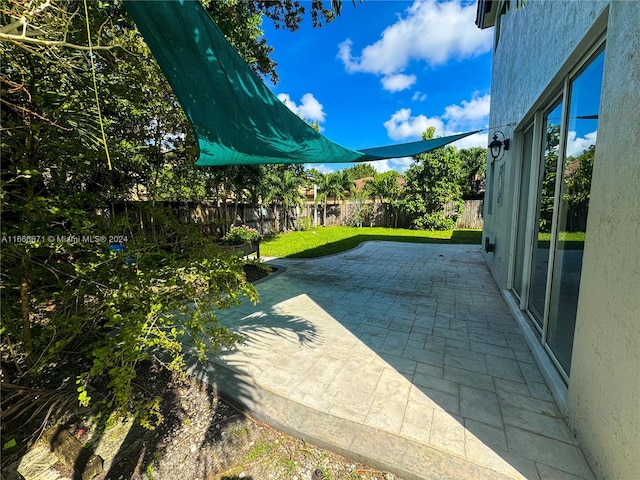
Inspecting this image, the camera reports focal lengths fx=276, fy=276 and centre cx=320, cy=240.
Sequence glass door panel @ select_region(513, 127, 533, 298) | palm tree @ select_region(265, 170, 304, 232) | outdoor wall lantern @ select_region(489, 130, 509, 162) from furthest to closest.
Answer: palm tree @ select_region(265, 170, 304, 232), outdoor wall lantern @ select_region(489, 130, 509, 162), glass door panel @ select_region(513, 127, 533, 298)

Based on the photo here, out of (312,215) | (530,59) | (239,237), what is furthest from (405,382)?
(312,215)

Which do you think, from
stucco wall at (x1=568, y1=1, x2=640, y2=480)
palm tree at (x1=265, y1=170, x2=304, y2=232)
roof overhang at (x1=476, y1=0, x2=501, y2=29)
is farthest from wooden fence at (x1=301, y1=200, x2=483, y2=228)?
stucco wall at (x1=568, y1=1, x2=640, y2=480)

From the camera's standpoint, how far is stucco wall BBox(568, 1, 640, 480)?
4.43ft

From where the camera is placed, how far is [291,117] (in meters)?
3.15

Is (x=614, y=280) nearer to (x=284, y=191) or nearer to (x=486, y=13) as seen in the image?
(x=486, y=13)

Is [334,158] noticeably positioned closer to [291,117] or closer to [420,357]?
[291,117]

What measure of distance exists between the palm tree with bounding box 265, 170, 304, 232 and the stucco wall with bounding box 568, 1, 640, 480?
13444 millimetres

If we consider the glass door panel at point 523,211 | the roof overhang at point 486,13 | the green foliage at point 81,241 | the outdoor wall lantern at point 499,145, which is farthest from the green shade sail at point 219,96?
the roof overhang at point 486,13

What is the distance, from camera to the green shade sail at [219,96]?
1.76m

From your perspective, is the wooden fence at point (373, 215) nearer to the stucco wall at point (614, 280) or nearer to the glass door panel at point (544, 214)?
the glass door panel at point (544, 214)

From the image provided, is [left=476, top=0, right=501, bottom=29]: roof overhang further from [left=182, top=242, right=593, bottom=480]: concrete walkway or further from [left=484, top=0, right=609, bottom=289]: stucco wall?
[left=182, top=242, right=593, bottom=480]: concrete walkway

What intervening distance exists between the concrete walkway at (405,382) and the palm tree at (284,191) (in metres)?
10.8

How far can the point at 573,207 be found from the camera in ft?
8.04

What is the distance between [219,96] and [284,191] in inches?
539
